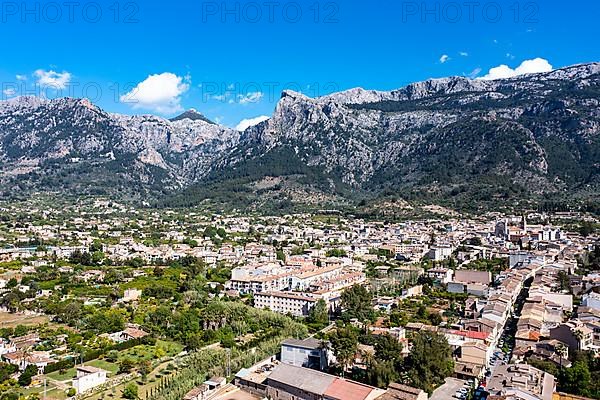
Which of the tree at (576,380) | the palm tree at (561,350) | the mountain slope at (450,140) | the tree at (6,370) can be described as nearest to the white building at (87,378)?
the tree at (6,370)

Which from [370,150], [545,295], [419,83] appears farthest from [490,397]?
[419,83]

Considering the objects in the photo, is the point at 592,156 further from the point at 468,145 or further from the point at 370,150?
the point at 370,150

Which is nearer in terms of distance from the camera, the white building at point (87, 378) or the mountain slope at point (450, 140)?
the white building at point (87, 378)

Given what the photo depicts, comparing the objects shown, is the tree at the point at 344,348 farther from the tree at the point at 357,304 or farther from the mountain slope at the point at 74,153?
the mountain slope at the point at 74,153

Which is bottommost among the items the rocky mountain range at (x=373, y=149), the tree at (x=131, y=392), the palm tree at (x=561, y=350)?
the tree at (x=131, y=392)

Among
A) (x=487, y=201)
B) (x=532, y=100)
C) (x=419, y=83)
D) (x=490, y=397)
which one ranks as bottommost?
(x=490, y=397)

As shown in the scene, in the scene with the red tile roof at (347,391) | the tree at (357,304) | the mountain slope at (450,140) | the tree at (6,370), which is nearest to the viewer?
the red tile roof at (347,391)
